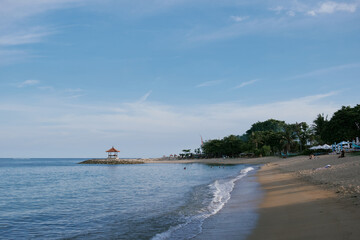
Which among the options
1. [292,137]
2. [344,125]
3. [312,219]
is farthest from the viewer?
[292,137]

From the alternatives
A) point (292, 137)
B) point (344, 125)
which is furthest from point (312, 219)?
point (292, 137)

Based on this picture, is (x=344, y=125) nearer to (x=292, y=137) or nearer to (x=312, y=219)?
(x=292, y=137)

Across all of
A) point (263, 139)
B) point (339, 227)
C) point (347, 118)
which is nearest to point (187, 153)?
point (263, 139)

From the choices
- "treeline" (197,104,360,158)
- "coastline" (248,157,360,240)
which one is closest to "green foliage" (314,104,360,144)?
"treeline" (197,104,360,158)

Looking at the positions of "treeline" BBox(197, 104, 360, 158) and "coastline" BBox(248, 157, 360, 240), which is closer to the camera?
"coastline" BBox(248, 157, 360, 240)

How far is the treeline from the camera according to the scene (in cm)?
5081

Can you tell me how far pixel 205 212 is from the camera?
44.1ft

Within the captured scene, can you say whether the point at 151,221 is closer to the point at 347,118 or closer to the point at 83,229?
the point at 83,229

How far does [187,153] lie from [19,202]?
447ft

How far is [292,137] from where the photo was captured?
8338 cm

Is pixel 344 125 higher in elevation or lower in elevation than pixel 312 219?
higher

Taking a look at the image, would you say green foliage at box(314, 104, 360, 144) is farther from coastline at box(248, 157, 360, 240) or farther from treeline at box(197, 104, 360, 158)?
coastline at box(248, 157, 360, 240)

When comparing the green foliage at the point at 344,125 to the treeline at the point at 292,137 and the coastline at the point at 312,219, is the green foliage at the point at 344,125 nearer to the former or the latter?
the treeline at the point at 292,137

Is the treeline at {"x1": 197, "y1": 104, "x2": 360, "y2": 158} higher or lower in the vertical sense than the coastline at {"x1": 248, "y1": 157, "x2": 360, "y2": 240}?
higher
